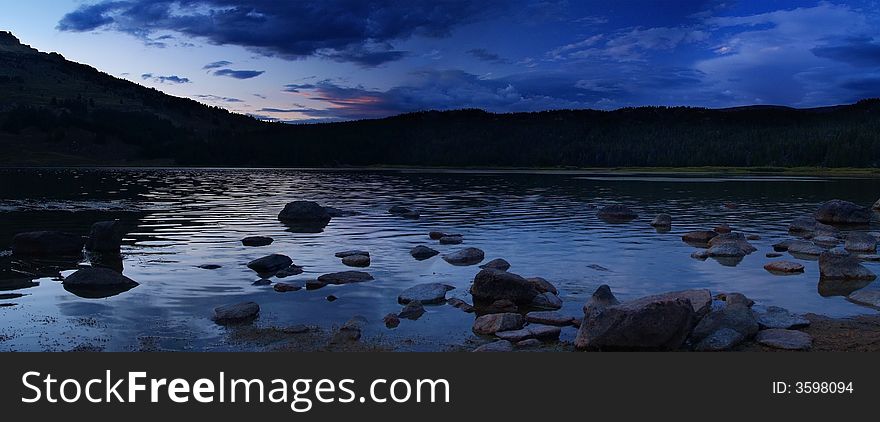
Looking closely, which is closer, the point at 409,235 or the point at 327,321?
the point at 327,321

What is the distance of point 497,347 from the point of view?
1429 centimetres

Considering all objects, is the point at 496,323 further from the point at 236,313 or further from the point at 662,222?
the point at 662,222

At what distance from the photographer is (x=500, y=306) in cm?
1889

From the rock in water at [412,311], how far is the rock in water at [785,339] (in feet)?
27.3

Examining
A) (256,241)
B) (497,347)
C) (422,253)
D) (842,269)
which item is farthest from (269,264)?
(842,269)

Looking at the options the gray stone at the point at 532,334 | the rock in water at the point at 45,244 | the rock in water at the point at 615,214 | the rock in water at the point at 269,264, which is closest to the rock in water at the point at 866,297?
the gray stone at the point at 532,334

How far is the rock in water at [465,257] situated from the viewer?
27.1m

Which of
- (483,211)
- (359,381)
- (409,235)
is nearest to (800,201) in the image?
(483,211)

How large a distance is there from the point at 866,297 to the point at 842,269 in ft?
12.8

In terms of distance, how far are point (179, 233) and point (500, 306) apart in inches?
989

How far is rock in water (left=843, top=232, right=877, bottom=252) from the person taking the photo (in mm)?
29594

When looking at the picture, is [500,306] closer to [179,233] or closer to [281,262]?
[281,262]

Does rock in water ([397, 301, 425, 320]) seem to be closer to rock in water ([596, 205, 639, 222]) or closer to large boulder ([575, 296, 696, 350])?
large boulder ([575, 296, 696, 350])

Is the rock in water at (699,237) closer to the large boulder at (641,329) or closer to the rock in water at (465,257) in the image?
the rock in water at (465,257)
